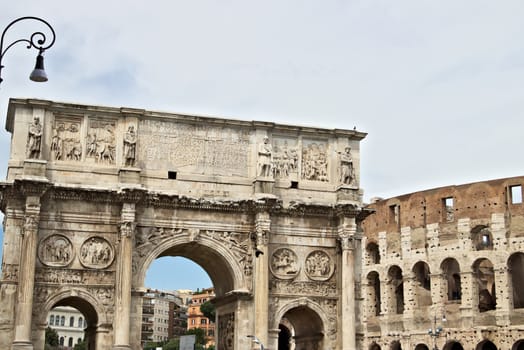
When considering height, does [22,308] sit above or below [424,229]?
below

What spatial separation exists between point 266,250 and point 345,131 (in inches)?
185

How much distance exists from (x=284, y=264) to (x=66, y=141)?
282 inches

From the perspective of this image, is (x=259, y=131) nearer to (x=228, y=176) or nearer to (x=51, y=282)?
(x=228, y=176)

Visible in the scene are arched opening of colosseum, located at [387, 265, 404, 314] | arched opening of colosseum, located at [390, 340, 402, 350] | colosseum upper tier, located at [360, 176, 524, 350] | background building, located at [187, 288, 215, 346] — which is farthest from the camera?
background building, located at [187, 288, 215, 346]

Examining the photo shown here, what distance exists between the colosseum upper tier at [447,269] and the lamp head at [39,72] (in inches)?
1103

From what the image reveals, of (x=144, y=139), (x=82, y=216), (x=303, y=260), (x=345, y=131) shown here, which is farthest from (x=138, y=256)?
(x=345, y=131)

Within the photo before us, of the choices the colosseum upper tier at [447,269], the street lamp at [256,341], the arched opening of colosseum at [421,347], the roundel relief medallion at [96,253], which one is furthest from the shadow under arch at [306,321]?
the arched opening of colosseum at [421,347]

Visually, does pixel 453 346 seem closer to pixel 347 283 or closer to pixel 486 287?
pixel 486 287

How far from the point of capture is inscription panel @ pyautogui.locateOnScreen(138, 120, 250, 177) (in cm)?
2406

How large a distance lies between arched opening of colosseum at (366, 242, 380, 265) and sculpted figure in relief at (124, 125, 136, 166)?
26.0m

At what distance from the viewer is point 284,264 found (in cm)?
2455

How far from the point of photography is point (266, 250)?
23.8 m

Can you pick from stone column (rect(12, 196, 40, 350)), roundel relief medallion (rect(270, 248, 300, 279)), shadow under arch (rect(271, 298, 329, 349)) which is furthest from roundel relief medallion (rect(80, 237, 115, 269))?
shadow under arch (rect(271, 298, 329, 349))

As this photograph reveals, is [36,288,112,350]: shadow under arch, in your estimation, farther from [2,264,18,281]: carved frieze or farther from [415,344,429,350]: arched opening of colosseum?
[415,344,429,350]: arched opening of colosseum
